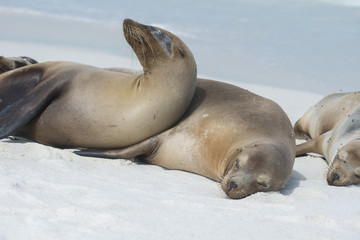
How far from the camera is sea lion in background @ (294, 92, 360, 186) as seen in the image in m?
4.85

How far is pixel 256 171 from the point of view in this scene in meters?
4.21

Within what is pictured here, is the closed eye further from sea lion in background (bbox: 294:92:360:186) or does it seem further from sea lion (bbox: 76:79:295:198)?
sea lion in background (bbox: 294:92:360:186)

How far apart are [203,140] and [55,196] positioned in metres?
1.57

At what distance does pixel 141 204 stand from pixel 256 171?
93 cm

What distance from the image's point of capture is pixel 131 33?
5.00 meters

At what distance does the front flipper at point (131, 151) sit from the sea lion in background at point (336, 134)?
1.28m

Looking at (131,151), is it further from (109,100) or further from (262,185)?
(262,185)

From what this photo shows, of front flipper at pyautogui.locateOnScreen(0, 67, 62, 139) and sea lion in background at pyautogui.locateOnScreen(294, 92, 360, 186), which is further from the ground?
front flipper at pyautogui.locateOnScreen(0, 67, 62, 139)

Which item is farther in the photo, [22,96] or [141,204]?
[22,96]

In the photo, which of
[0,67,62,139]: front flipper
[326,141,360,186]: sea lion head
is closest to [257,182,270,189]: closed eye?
[326,141,360,186]: sea lion head

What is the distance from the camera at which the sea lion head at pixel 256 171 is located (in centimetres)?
412

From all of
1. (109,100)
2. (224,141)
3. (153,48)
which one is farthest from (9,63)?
(224,141)

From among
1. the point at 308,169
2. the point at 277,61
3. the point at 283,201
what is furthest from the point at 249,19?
the point at 283,201

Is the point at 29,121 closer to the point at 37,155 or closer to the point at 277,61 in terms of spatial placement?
the point at 37,155
